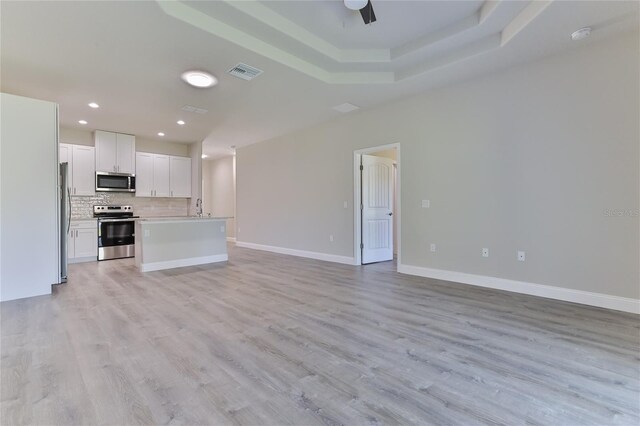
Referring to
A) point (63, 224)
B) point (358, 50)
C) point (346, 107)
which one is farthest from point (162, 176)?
A: point (358, 50)

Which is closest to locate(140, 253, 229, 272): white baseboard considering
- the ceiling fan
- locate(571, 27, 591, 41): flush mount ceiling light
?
the ceiling fan

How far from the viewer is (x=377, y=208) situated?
5.90 metres

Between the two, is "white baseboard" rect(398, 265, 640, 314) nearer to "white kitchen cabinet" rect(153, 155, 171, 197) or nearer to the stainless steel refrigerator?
the stainless steel refrigerator

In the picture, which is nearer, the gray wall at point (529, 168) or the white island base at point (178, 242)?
the gray wall at point (529, 168)

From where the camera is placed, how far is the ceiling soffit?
2.88 meters

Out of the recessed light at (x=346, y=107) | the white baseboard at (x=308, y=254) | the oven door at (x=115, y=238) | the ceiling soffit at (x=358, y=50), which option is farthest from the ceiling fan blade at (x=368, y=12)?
the oven door at (x=115, y=238)

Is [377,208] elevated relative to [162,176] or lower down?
lower down

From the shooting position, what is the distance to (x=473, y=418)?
4.91ft

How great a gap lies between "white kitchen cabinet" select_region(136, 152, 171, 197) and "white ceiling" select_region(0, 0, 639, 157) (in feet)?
7.01

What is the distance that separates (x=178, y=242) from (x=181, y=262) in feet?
1.23

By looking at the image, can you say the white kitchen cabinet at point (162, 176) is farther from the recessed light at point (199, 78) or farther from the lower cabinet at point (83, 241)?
the recessed light at point (199, 78)

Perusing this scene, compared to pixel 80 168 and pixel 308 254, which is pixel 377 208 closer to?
pixel 308 254

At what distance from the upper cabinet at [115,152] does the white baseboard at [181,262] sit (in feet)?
9.24

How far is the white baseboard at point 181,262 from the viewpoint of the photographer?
513cm
